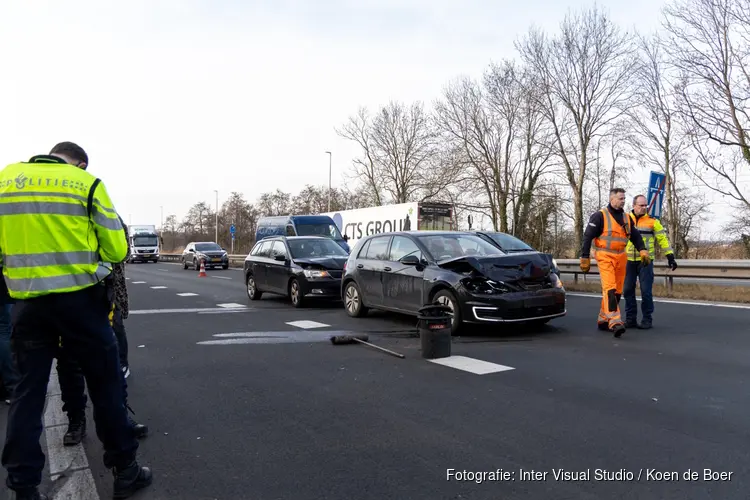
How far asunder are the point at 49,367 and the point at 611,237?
716cm

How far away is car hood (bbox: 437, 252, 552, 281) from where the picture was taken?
27.1 feet

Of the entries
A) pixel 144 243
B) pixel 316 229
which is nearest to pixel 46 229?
pixel 316 229

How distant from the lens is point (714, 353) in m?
6.82

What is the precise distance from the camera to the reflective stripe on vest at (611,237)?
8.30 meters

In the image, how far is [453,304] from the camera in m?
8.35

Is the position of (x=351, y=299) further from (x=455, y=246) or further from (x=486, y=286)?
(x=486, y=286)

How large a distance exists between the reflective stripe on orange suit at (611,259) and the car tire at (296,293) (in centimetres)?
625

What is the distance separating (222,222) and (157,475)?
7587 cm

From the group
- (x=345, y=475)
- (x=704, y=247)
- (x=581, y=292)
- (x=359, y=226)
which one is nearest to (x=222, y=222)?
(x=359, y=226)


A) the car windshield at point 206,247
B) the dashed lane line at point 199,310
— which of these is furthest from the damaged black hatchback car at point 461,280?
the car windshield at point 206,247

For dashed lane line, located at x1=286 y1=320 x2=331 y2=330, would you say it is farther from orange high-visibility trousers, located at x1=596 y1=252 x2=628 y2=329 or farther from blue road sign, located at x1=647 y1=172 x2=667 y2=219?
blue road sign, located at x1=647 y1=172 x2=667 y2=219

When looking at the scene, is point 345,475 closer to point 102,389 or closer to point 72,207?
point 102,389

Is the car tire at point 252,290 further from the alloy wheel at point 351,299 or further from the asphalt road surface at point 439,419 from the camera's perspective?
the asphalt road surface at point 439,419

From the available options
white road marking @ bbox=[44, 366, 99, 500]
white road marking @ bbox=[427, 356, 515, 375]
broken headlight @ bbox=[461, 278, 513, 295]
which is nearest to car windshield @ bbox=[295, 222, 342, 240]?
broken headlight @ bbox=[461, 278, 513, 295]
